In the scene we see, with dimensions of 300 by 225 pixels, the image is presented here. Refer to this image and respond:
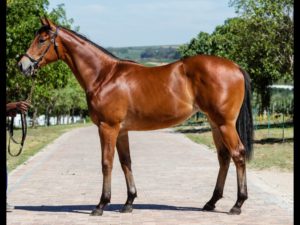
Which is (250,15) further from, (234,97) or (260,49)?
(234,97)

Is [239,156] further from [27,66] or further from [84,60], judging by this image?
[27,66]

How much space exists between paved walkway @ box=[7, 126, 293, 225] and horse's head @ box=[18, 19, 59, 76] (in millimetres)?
2171

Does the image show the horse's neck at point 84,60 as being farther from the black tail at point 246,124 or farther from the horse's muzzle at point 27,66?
the black tail at point 246,124

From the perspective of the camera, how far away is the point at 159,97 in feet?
29.7

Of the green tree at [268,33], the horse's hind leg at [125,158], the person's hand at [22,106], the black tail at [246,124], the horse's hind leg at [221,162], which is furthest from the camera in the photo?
the green tree at [268,33]

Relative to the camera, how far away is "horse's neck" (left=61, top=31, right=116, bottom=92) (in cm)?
940

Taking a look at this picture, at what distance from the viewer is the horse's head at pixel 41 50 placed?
30.1 ft

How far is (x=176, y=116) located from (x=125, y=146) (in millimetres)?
1026

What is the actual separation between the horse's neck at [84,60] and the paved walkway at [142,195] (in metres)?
2.03

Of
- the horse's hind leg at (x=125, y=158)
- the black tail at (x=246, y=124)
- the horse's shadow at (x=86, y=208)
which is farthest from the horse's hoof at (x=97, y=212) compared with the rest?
the black tail at (x=246, y=124)

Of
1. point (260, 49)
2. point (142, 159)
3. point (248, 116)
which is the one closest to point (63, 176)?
point (142, 159)

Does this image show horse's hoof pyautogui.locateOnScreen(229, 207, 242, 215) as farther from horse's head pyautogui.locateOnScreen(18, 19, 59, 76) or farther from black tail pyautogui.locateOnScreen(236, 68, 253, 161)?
horse's head pyautogui.locateOnScreen(18, 19, 59, 76)

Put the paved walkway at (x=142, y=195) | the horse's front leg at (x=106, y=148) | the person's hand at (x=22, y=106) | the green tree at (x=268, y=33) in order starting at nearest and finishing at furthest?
1. the paved walkway at (x=142, y=195)
2. the person's hand at (x=22, y=106)
3. the horse's front leg at (x=106, y=148)
4. the green tree at (x=268, y=33)

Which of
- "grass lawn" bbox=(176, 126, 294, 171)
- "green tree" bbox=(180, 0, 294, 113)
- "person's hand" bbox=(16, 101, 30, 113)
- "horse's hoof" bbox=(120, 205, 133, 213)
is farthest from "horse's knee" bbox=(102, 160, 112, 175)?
"green tree" bbox=(180, 0, 294, 113)
